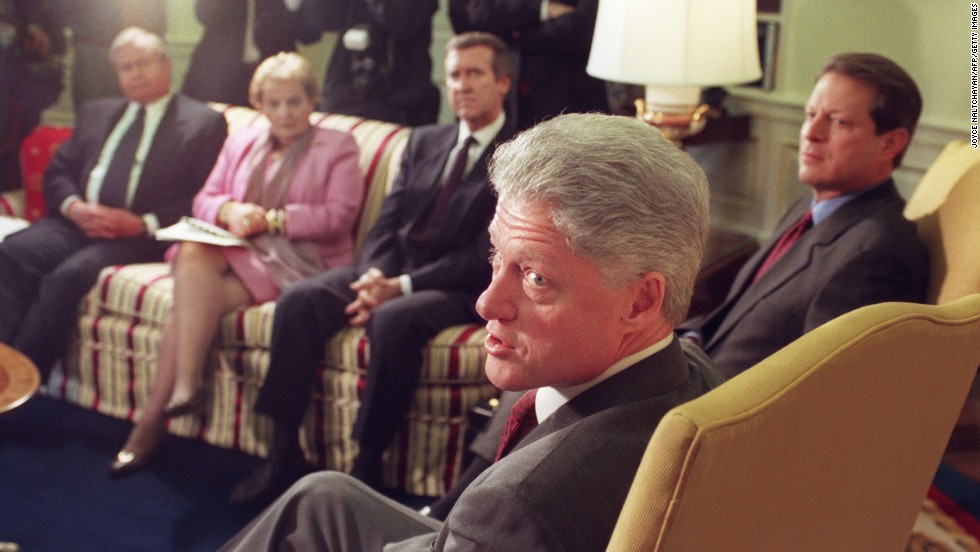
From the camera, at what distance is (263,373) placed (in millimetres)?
3004

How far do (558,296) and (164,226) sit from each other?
2.53 metres

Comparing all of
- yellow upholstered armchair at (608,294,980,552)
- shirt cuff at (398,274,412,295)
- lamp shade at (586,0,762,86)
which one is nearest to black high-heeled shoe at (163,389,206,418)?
shirt cuff at (398,274,412,295)

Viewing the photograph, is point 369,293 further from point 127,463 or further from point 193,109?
point 193,109

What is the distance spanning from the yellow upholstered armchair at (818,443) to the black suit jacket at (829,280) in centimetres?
72

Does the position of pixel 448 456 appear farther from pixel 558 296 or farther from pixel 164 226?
pixel 558 296

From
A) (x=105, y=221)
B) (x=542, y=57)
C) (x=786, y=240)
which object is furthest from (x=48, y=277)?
(x=786, y=240)

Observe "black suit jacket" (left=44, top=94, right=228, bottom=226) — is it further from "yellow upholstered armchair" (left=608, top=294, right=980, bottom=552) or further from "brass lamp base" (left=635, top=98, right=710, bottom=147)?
"yellow upholstered armchair" (left=608, top=294, right=980, bottom=552)

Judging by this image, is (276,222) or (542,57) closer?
(276,222)

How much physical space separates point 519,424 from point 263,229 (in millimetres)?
1982

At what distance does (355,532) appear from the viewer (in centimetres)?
147

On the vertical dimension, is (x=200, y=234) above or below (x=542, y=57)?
below

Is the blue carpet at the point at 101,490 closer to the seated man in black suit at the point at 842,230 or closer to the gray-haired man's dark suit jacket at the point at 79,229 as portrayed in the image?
the gray-haired man's dark suit jacket at the point at 79,229

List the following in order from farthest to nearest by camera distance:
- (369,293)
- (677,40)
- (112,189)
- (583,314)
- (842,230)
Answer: (112,189) < (369,293) < (677,40) < (842,230) < (583,314)

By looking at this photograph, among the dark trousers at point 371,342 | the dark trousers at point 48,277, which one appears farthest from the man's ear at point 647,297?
the dark trousers at point 48,277
